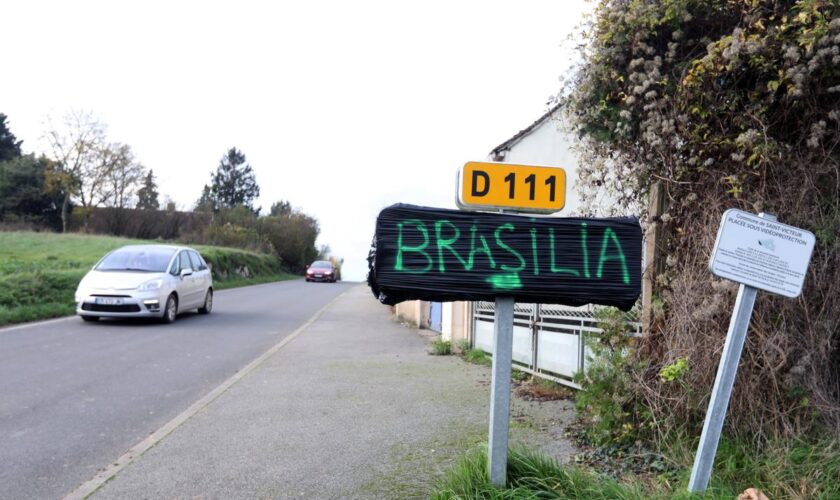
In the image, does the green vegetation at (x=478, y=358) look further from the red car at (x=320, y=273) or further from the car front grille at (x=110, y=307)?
the red car at (x=320, y=273)

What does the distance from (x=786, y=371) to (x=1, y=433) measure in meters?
5.97

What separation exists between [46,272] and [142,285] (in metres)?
4.57

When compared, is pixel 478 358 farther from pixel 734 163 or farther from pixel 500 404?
pixel 500 404

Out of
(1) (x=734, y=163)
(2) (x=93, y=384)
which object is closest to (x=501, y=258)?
(1) (x=734, y=163)

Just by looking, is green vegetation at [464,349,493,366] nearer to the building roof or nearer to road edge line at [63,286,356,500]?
road edge line at [63,286,356,500]

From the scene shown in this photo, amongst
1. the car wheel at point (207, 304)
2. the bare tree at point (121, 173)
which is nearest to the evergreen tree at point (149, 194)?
the bare tree at point (121, 173)

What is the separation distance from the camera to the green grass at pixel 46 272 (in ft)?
43.7

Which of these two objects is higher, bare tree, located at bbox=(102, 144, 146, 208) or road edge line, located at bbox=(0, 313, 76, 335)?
bare tree, located at bbox=(102, 144, 146, 208)

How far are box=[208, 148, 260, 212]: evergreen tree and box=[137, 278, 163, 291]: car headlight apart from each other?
88839 mm

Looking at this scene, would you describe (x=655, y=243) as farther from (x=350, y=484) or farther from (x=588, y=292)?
(x=350, y=484)

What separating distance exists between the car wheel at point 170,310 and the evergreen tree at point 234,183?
289 feet

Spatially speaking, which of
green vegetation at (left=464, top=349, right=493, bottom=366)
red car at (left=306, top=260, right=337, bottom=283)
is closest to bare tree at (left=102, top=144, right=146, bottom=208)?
red car at (left=306, top=260, right=337, bottom=283)

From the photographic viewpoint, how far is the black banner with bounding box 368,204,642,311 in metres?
3.49

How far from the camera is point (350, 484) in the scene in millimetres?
4211
